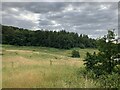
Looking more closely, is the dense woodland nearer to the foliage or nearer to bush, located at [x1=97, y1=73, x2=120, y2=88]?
the foliage

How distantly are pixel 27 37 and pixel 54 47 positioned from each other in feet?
37.7

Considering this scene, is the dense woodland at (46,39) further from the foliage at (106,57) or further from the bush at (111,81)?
the bush at (111,81)

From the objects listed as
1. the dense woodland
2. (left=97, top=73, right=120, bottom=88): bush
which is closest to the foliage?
(left=97, top=73, right=120, bottom=88): bush

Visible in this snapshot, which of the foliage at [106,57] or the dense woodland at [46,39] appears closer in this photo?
the foliage at [106,57]

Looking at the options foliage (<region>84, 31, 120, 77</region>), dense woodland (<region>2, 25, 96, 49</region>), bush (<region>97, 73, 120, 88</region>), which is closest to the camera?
bush (<region>97, 73, 120, 88</region>)

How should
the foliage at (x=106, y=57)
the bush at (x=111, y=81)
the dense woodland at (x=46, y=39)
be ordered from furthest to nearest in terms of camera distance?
the dense woodland at (x=46, y=39)
the foliage at (x=106, y=57)
the bush at (x=111, y=81)

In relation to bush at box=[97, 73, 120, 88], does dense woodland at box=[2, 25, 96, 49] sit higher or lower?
higher

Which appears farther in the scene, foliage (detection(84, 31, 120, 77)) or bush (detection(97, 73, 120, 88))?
foliage (detection(84, 31, 120, 77))

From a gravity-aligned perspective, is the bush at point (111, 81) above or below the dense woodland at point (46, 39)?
below

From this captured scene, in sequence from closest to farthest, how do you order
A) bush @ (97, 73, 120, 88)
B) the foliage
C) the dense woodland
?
1. bush @ (97, 73, 120, 88)
2. the foliage
3. the dense woodland

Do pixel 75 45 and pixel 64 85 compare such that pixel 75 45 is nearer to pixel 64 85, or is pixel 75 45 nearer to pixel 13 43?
pixel 13 43

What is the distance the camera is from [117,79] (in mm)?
7754

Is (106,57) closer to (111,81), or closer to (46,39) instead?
(111,81)

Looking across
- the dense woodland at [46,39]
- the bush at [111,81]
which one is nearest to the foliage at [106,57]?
the bush at [111,81]
